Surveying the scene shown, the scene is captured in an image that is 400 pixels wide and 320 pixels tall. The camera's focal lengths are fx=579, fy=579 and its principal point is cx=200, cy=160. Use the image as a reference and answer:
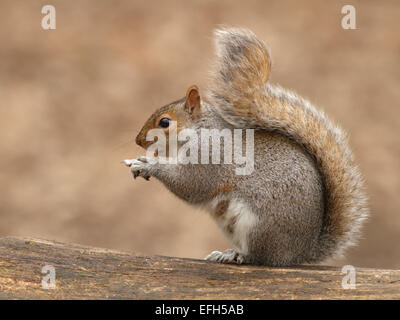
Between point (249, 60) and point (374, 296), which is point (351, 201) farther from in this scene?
point (249, 60)

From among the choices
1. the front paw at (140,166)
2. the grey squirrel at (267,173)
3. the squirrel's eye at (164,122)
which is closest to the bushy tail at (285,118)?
the grey squirrel at (267,173)

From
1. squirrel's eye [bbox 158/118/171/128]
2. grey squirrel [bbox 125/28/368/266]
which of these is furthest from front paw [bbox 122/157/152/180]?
squirrel's eye [bbox 158/118/171/128]

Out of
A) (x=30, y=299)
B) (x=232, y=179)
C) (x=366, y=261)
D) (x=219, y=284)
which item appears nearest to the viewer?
(x=30, y=299)

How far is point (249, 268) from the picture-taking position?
1.61 metres

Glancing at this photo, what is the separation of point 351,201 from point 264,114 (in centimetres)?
36

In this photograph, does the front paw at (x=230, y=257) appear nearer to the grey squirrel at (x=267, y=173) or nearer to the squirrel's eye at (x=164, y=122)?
the grey squirrel at (x=267, y=173)

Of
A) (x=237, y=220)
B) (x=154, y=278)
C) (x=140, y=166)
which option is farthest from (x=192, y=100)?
(x=154, y=278)

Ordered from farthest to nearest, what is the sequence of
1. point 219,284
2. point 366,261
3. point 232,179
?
1. point 366,261
2. point 232,179
3. point 219,284

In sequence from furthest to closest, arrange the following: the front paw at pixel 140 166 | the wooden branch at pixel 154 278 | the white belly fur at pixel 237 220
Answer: the front paw at pixel 140 166
the white belly fur at pixel 237 220
the wooden branch at pixel 154 278

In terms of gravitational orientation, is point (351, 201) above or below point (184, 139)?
below

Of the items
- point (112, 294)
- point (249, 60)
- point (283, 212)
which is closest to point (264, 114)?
Answer: point (249, 60)

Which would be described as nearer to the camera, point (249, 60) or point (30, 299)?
point (30, 299)

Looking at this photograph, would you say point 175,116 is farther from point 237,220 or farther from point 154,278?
point 154,278

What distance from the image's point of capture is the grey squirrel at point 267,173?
1.59 m
